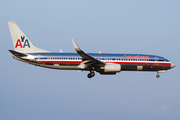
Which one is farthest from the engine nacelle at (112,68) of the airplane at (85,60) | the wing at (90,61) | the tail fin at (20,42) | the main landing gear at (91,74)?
the tail fin at (20,42)

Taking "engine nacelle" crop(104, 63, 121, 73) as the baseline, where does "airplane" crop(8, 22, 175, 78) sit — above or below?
above

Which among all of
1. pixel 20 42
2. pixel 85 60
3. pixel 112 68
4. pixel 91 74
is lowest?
pixel 91 74

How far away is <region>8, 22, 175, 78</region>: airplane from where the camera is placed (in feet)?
133

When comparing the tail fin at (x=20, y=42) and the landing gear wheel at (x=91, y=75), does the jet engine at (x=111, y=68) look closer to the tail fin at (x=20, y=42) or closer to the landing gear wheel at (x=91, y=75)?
the landing gear wheel at (x=91, y=75)

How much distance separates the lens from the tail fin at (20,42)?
42.8 m

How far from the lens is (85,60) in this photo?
40156mm

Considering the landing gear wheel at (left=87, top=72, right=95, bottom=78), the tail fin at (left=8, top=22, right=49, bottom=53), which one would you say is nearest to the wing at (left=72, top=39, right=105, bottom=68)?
the landing gear wheel at (left=87, top=72, right=95, bottom=78)

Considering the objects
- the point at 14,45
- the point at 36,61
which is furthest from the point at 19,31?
the point at 36,61

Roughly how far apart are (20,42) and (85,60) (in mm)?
10307

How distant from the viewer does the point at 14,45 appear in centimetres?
4275

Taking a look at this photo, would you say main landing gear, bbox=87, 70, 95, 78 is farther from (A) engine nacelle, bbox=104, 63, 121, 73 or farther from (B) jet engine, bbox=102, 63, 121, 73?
(A) engine nacelle, bbox=104, 63, 121, 73

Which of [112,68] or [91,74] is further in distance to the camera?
[91,74]

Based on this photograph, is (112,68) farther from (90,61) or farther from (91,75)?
(91,75)

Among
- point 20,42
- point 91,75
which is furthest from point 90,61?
point 20,42
